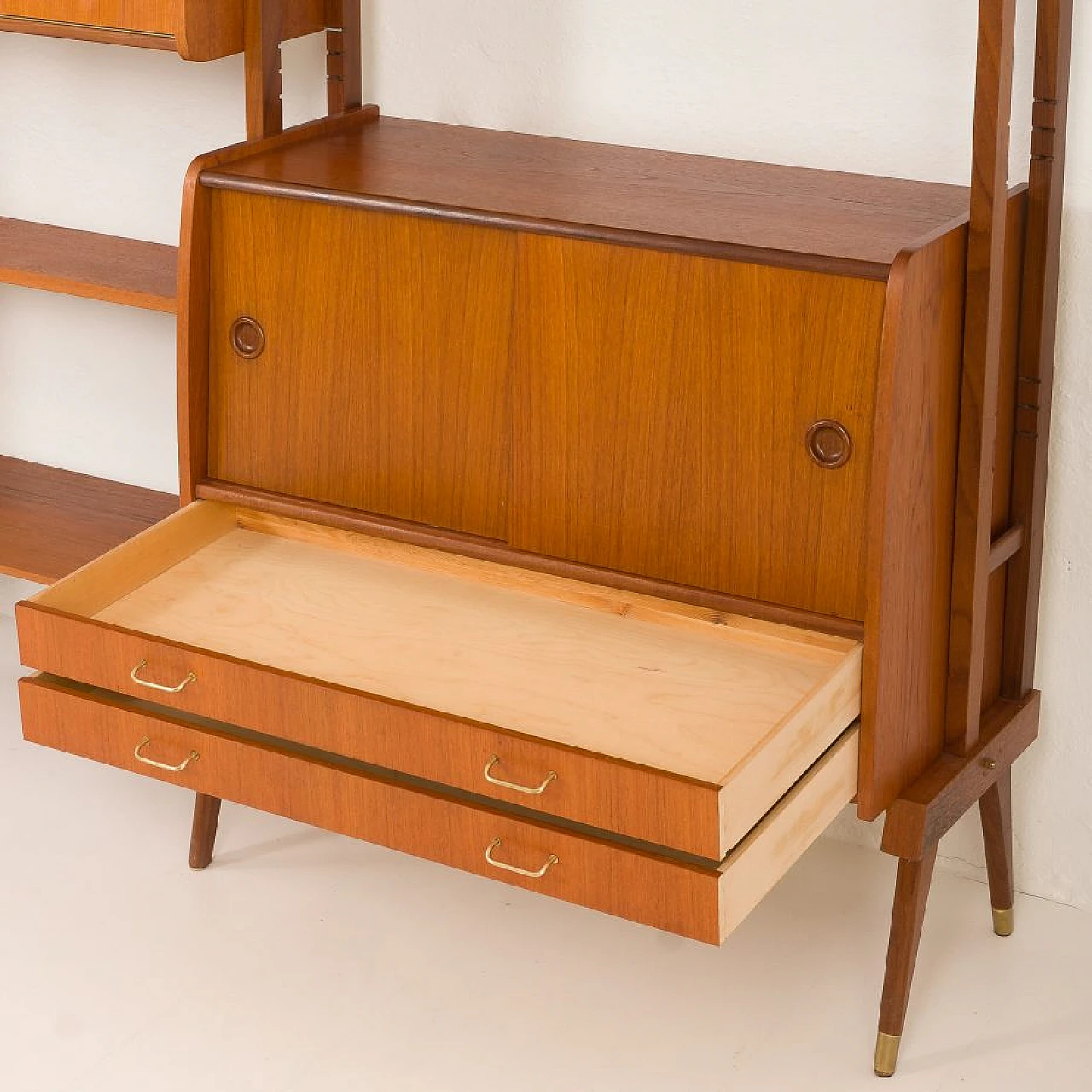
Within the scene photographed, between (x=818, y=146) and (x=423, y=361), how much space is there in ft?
2.00

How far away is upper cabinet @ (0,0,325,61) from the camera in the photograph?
92.0 inches

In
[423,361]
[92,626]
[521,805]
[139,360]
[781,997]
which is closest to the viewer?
[521,805]

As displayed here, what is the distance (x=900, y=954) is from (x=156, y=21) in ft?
5.14

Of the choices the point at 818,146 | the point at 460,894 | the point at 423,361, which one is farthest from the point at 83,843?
the point at 818,146

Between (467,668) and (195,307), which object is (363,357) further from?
(467,668)

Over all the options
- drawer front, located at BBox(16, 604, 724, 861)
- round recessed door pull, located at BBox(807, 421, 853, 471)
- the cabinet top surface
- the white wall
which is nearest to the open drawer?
drawer front, located at BBox(16, 604, 724, 861)

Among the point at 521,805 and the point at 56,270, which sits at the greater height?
the point at 56,270

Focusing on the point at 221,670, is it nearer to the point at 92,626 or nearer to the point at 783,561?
the point at 92,626

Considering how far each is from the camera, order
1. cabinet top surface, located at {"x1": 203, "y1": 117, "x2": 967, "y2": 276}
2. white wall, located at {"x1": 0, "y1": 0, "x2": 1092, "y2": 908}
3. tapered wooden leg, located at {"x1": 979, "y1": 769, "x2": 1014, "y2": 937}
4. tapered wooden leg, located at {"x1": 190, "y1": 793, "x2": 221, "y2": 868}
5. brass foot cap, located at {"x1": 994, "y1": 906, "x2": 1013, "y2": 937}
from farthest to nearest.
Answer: tapered wooden leg, located at {"x1": 190, "y1": 793, "x2": 221, "y2": 868}
brass foot cap, located at {"x1": 994, "y1": 906, "x2": 1013, "y2": 937}
tapered wooden leg, located at {"x1": 979, "y1": 769, "x2": 1014, "y2": 937}
white wall, located at {"x1": 0, "y1": 0, "x2": 1092, "y2": 908}
cabinet top surface, located at {"x1": 203, "y1": 117, "x2": 967, "y2": 276}

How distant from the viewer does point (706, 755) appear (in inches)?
74.0

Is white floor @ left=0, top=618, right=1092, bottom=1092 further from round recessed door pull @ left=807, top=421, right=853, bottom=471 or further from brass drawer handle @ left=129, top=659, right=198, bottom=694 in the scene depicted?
round recessed door pull @ left=807, top=421, right=853, bottom=471

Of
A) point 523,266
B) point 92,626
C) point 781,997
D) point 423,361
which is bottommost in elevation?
point 781,997

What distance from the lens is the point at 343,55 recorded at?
2504 mm

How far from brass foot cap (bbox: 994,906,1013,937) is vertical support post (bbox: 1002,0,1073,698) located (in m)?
0.34
